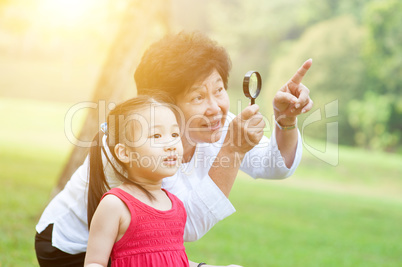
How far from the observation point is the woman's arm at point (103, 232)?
76.4 inches

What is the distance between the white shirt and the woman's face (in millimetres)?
152

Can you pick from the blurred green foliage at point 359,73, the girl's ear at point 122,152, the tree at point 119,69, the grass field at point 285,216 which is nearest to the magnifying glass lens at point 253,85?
the girl's ear at point 122,152

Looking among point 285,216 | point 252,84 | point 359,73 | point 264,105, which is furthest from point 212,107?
point 359,73

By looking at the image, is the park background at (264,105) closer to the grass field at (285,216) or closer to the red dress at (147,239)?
the grass field at (285,216)

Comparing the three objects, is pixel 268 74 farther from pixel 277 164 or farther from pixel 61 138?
pixel 277 164

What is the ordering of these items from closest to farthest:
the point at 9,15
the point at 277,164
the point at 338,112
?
the point at 277,164 → the point at 9,15 → the point at 338,112

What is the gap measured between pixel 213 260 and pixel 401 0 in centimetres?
1844

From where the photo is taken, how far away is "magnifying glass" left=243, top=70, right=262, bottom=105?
2291mm

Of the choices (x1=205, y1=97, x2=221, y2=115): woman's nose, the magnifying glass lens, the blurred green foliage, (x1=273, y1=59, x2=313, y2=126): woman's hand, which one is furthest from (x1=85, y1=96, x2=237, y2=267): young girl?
the blurred green foliage

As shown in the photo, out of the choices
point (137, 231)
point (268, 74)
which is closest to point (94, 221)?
point (137, 231)

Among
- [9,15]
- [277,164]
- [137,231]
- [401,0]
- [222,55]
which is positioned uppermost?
[401,0]

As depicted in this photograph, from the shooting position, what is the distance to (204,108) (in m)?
2.44

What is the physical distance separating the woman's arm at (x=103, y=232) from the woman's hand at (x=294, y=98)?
2.86 ft

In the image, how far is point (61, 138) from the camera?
18359 mm
